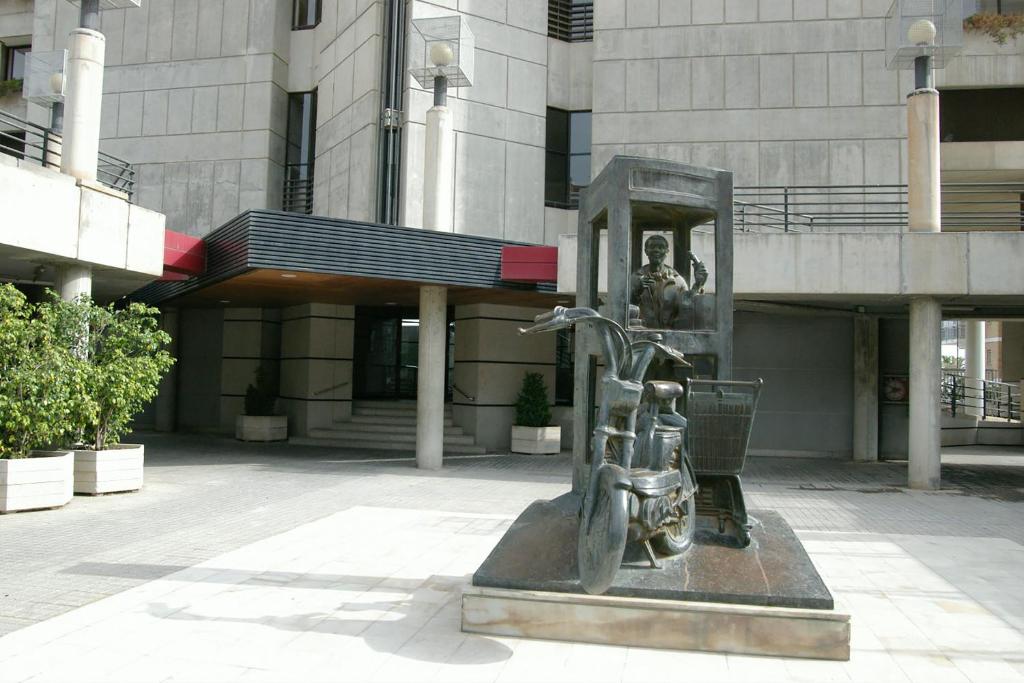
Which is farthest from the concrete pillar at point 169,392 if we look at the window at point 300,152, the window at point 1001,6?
the window at point 1001,6

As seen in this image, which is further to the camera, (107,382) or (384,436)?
(384,436)

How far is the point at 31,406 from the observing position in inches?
379

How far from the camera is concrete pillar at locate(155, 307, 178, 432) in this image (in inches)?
862

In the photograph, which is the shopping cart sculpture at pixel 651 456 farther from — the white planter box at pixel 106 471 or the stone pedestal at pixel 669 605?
the white planter box at pixel 106 471

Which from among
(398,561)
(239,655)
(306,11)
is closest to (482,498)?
(398,561)

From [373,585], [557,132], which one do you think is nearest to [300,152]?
[557,132]

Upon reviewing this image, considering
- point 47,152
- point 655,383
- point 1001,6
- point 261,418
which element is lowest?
point 261,418

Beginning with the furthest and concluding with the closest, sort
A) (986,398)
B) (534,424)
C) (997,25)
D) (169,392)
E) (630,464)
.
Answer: (986,398), (169,392), (997,25), (534,424), (630,464)

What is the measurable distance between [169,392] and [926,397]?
19474 mm

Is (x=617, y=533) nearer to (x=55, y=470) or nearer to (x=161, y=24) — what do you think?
(x=55, y=470)

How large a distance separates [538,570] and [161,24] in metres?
21.8

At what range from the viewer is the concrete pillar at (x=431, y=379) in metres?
14.6

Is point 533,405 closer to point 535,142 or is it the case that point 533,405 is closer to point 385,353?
point 385,353

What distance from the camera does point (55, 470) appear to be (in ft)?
32.1
